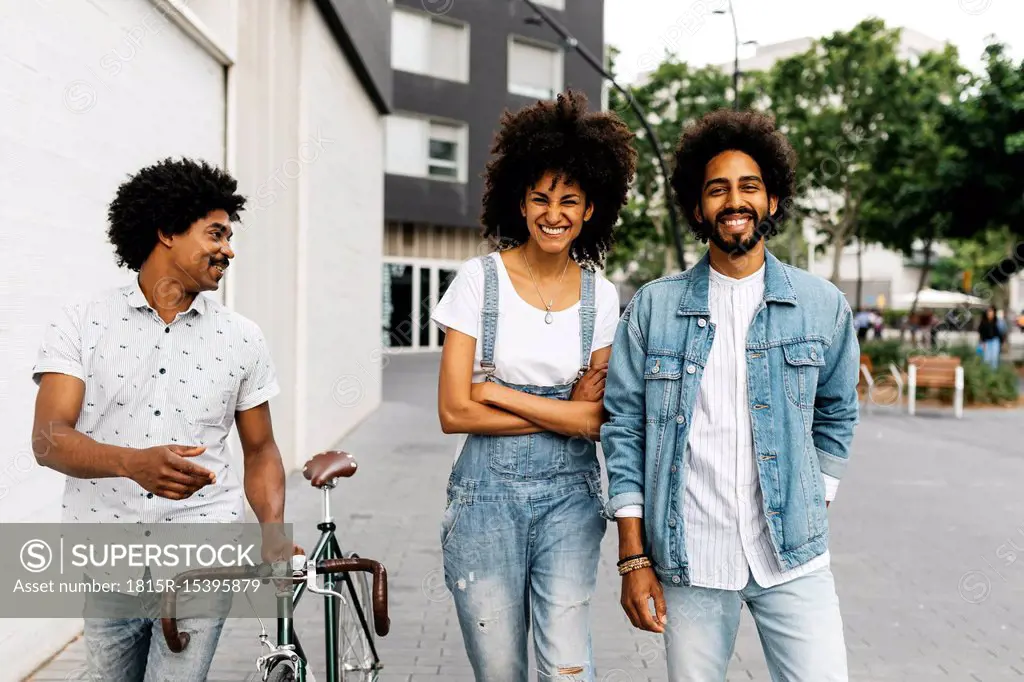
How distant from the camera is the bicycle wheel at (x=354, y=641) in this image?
3.14 m

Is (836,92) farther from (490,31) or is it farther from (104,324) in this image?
(104,324)

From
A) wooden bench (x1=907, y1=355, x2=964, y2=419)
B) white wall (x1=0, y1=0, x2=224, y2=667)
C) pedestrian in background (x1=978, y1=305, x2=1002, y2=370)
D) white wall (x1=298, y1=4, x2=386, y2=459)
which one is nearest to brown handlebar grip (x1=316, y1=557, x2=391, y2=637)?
white wall (x1=0, y1=0, x2=224, y2=667)

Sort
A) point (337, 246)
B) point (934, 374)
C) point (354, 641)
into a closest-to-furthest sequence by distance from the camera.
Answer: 1. point (354, 641)
2. point (337, 246)
3. point (934, 374)

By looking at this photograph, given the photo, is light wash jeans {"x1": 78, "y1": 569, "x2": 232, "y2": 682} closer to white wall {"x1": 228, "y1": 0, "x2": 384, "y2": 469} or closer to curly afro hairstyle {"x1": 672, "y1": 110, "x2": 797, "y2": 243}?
curly afro hairstyle {"x1": 672, "y1": 110, "x2": 797, "y2": 243}

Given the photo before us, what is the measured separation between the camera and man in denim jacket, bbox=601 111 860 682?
2443 millimetres

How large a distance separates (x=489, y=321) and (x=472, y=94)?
2856cm

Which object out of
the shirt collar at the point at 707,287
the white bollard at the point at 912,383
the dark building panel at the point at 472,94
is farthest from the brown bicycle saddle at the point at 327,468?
the dark building panel at the point at 472,94

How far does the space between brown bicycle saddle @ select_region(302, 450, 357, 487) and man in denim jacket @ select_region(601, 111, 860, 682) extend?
812 mm

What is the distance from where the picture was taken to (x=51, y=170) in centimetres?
453

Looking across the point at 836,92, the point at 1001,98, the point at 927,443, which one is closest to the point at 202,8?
the point at 927,443

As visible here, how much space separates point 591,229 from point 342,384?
1002cm

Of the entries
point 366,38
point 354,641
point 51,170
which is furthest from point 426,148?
point 354,641

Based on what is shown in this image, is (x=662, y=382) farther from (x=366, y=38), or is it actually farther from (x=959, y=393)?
(x=959, y=393)

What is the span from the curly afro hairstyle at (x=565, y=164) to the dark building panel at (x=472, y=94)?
26.3m
